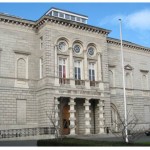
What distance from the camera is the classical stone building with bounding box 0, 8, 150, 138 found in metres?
35.7

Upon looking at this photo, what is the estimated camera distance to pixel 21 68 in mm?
37375

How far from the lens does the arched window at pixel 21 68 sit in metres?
37.1

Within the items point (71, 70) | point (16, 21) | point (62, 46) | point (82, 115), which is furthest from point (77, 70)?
point (16, 21)

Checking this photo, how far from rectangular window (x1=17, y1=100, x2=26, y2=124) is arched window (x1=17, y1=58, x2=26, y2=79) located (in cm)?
321

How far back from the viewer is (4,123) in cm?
3450

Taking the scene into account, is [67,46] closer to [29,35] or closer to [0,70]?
[29,35]

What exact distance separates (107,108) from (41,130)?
984 centimetres

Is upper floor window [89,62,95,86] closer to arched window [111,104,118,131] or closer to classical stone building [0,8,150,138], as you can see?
classical stone building [0,8,150,138]

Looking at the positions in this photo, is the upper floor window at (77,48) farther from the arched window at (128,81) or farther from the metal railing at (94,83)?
the arched window at (128,81)

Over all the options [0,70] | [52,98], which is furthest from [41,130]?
[0,70]

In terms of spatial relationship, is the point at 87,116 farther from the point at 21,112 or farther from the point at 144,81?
the point at 144,81

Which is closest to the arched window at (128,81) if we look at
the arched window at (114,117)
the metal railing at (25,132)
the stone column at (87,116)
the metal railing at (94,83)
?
the arched window at (114,117)

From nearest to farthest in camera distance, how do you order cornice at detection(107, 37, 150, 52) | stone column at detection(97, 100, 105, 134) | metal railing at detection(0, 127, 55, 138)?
metal railing at detection(0, 127, 55, 138) → stone column at detection(97, 100, 105, 134) → cornice at detection(107, 37, 150, 52)

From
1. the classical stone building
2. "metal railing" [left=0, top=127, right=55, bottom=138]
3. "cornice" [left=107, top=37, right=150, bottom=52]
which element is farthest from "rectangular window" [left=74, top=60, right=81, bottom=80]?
"cornice" [left=107, top=37, right=150, bottom=52]
